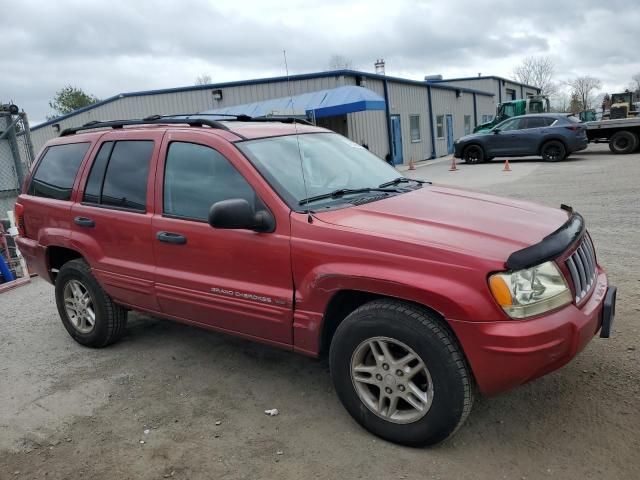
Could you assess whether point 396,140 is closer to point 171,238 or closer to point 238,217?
point 171,238

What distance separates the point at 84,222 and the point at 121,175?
0.53m

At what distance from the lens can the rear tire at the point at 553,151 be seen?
1828 centimetres

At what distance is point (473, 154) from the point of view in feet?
68.3

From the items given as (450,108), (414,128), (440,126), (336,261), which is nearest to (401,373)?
(336,261)

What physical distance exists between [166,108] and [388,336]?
2417 cm

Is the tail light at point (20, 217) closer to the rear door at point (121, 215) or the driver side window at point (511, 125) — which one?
the rear door at point (121, 215)

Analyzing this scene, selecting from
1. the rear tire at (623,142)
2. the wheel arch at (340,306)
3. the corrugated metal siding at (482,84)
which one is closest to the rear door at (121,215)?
the wheel arch at (340,306)

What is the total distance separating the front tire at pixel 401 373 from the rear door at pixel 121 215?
1708 mm

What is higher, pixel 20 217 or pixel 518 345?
pixel 20 217

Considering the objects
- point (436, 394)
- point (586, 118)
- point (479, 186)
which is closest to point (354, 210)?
point (436, 394)

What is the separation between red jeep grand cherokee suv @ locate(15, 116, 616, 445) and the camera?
261cm

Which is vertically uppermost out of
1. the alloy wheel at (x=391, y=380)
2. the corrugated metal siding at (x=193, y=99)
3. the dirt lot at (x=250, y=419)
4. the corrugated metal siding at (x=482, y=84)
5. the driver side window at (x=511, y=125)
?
the corrugated metal siding at (x=482, y=84)

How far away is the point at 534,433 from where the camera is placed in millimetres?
2961

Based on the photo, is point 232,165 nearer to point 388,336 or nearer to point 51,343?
point 388,336
